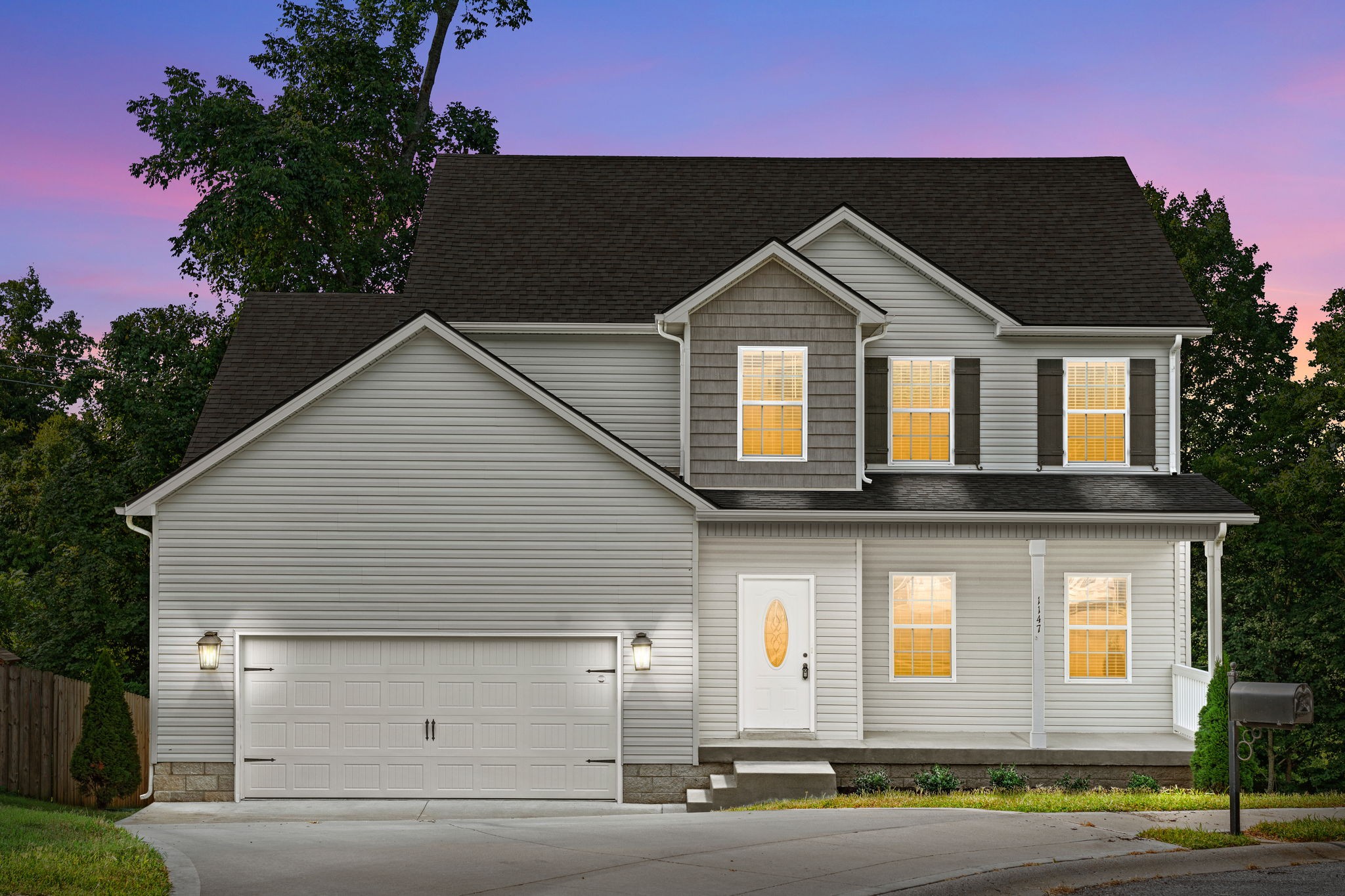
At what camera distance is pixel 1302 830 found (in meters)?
12.1

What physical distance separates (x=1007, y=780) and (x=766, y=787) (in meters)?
3.49

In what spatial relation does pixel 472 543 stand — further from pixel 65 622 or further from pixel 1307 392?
pixel 1307 392

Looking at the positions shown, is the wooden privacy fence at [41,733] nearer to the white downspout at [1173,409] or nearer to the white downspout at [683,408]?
the white downspout at [683,408]

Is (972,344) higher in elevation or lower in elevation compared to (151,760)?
higher

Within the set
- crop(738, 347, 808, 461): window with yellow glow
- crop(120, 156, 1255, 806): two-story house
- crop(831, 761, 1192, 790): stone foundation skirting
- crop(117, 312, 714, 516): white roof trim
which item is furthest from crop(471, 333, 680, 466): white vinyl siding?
crop(831, 761, 1192, 790): stone foundation skirting

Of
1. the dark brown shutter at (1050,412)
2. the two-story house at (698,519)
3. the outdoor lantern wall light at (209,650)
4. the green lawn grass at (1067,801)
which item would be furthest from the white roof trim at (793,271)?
the outdoor lantern wall light at (209,650)

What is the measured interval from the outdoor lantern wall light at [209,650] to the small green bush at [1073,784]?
460 inches

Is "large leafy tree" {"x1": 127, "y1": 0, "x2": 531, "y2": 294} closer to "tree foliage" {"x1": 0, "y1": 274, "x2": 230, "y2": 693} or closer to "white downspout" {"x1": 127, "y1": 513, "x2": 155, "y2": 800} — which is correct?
"tree foliage" {"x1": 0, "y1": 274, "x2": 230, "y2": 693}

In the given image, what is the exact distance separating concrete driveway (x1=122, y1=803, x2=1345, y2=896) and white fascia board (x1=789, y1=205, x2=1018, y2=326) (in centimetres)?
856

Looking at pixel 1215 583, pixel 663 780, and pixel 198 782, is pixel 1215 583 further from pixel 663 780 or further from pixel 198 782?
pixel 198 782

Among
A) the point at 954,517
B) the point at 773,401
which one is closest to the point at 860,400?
the point at 773,401

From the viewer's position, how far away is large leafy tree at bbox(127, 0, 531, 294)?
27.5 meters

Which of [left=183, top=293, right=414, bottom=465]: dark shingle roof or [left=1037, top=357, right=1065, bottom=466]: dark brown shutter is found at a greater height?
[left=183, top=293, right=414, bottom=465]: dark shingle roof

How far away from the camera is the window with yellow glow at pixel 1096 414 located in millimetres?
19312
